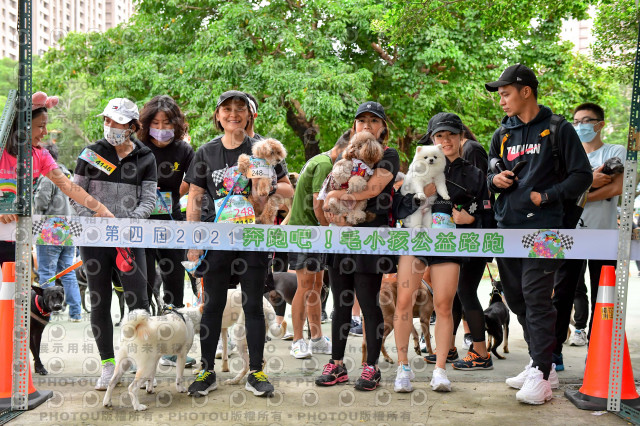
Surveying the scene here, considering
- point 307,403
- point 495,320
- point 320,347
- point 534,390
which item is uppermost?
point 495,320

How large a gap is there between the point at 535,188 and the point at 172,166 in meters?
2.67

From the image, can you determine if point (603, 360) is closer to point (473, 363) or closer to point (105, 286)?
point (473, 363)

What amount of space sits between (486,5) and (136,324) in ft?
19.7

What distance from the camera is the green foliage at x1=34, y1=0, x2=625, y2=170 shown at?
1273cm

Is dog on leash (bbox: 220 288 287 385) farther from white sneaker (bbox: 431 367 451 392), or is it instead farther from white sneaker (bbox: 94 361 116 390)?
white sneaker (bbox: 431 367 451 392)

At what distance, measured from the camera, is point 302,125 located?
14117 millimetres

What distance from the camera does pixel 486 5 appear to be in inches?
300

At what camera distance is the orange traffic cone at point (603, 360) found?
152 inches

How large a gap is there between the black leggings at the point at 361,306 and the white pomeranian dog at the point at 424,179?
48cm

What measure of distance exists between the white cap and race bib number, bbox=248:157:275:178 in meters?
Result: 0.95

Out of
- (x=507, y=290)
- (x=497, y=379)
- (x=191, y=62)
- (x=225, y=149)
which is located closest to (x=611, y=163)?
(x=507, y=290)

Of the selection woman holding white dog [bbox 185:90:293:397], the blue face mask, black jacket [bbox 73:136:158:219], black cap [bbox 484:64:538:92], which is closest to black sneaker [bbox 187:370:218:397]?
woman holding white dog [bbox 185:90:293:397]

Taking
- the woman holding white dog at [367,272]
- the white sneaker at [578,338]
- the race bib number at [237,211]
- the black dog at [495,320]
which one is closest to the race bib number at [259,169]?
the race bib number at [237,211]

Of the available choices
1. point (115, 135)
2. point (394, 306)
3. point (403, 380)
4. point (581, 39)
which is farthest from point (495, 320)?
point (581, 39)
